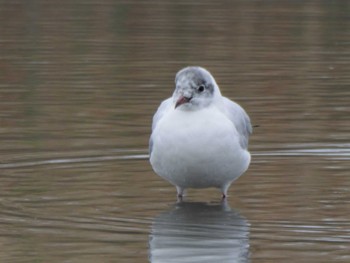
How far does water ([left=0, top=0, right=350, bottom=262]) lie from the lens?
926cm

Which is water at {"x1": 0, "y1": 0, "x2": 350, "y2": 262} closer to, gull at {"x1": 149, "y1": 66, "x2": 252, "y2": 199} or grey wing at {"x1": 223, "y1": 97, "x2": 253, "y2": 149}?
gull at {"x1": 149, "y1": 66, "x2": 252, "y2": 199}

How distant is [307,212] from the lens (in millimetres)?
10109

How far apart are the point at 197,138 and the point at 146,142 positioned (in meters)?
2.72

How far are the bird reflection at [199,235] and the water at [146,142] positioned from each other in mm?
12

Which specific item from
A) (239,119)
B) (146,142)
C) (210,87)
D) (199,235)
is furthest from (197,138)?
(146,142)

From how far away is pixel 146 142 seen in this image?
12.7 meters

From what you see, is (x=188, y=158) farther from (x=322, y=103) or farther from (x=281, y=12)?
(x=281, y=12)

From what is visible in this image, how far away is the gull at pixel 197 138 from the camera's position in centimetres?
1005

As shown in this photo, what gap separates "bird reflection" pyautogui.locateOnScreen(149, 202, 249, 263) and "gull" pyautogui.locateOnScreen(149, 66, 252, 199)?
8.8 inches

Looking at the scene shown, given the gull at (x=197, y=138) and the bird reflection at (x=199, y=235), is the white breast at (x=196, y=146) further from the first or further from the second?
the bird reflection at (x=199, y=235)

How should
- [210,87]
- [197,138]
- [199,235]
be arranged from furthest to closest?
[210,87] < [197,138] < [199,235]

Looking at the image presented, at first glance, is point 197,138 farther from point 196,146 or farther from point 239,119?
point 239,119

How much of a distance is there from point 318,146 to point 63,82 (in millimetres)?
4871

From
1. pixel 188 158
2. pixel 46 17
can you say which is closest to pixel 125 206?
pixel 188 158
